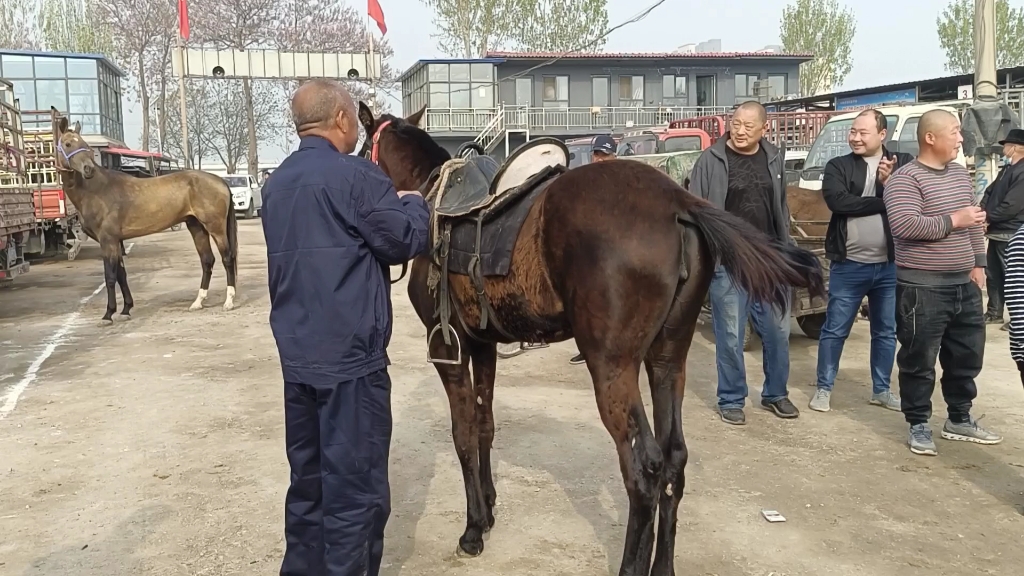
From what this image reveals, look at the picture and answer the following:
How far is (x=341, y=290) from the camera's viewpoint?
253cm

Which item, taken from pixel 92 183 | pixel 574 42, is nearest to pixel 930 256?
pixel 92 183

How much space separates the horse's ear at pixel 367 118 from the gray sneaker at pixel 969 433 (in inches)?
150

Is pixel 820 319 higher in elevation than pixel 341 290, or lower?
lower

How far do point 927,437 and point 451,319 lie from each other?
295 cm

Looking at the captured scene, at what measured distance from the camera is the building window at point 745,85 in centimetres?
3706

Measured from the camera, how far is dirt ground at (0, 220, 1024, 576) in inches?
134

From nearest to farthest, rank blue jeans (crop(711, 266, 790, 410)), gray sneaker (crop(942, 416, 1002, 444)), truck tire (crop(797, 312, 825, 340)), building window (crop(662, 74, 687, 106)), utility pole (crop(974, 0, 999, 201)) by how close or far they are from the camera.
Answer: gray sneaker (crop(942, 416, 1002, 444)) < blue jeans (crop(711, 266, 790, 410)) < truck tire (crop(797, 312, 825, 340)) < utility pole (crop(974, 0, 999, 201)) < building window (crop(662, 74, 687, 106))

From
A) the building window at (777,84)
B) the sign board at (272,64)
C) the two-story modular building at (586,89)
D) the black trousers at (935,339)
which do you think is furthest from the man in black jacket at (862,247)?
the building window at (777,84)

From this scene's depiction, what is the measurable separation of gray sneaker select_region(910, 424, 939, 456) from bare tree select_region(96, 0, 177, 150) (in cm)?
4079

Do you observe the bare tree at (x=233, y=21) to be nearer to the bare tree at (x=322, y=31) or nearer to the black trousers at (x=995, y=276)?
the bare tree at (x=322, y=31)

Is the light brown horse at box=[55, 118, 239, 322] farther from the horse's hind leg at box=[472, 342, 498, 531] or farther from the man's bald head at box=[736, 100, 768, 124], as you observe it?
the man's bald head at box=[736, 100, 768, 124]

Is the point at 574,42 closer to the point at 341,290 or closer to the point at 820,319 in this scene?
the point at 820,319

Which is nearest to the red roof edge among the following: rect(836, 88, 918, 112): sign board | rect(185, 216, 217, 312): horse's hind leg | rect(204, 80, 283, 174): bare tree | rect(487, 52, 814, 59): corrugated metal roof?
rect(487, 52, 814, 59): corrugated metal roof

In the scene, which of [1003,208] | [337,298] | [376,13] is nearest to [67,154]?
[337,298]
